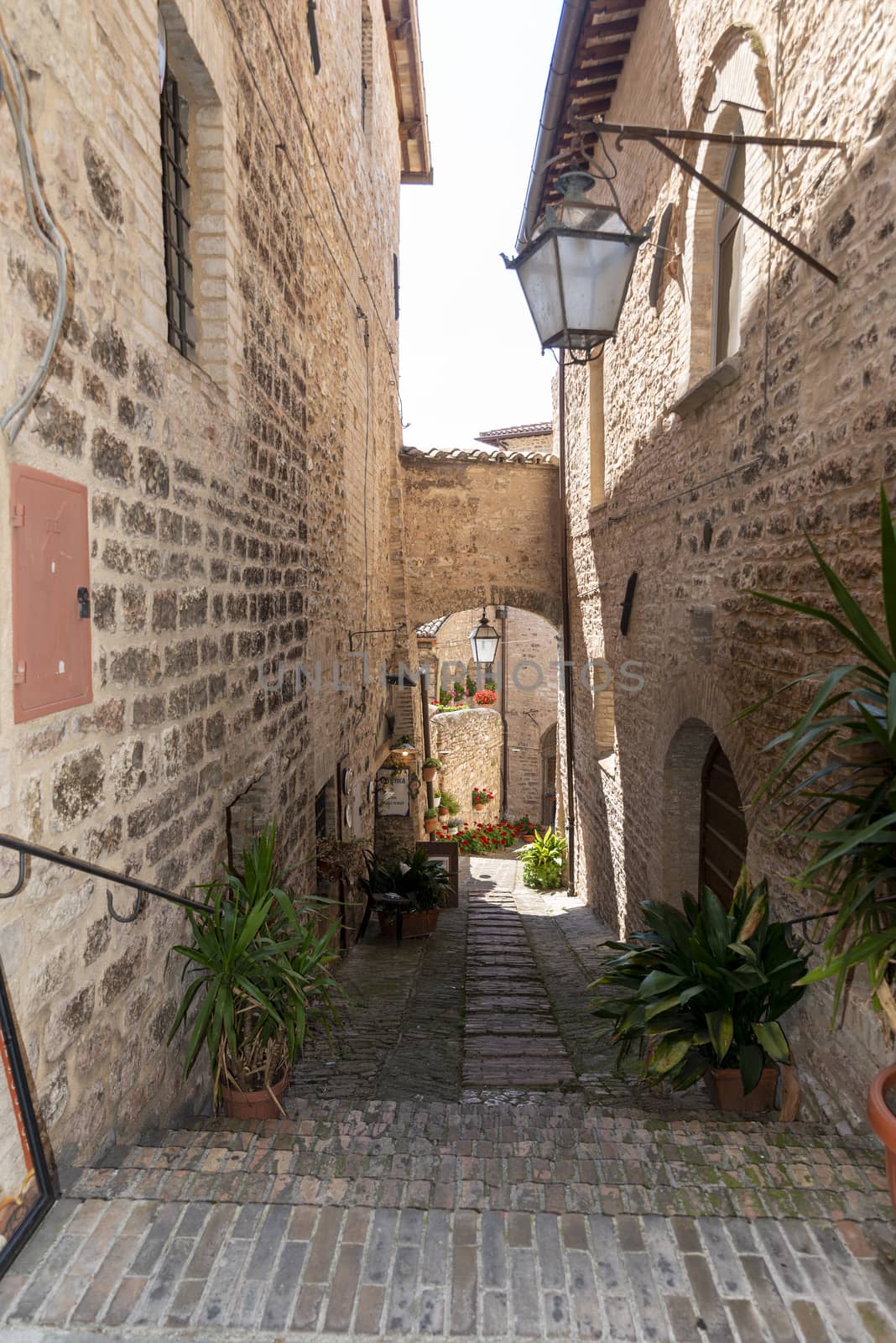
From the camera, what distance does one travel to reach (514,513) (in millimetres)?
11898

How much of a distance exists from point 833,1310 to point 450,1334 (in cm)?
87

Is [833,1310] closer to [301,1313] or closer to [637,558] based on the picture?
[301,1313]

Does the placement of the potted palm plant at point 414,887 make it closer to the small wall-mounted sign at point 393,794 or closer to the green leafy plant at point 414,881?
the green leafy plant at point 414,881

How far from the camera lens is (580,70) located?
6664 mm

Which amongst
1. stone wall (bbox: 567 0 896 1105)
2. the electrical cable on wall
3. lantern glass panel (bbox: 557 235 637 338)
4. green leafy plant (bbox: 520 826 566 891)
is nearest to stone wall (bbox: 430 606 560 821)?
green leafy plant (bbox: 520 826 566 891)

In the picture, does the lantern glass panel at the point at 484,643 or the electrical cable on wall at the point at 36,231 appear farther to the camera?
the lantern glass panel at the point at 484,643

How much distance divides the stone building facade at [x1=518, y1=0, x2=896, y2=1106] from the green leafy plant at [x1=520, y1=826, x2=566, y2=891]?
3.81m

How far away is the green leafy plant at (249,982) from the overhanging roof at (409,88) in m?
11.3

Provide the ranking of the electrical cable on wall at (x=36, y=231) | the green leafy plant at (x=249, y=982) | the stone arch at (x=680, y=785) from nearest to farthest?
the electrical cable on wall at (x=36, y=231)
the green leafy plant at (x=249, y=982)
the stone arch at (x=680, y=785)

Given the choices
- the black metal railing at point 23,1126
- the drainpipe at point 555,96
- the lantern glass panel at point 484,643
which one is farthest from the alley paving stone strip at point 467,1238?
the lantern glass panel at point 484,643

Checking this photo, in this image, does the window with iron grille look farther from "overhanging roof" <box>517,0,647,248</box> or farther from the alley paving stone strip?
the alley paving stone strip

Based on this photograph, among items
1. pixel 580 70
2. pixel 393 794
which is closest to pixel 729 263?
pixel 580 70

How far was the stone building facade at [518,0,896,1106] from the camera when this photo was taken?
3072mm

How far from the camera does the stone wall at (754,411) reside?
3049mm
